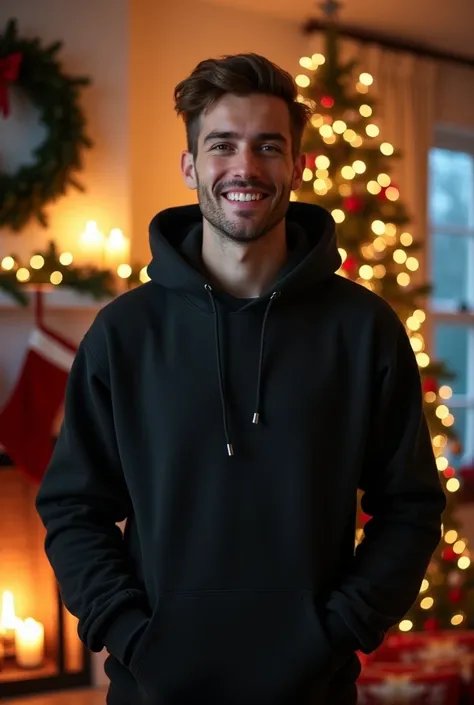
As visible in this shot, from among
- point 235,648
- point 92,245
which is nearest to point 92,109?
point 92,245

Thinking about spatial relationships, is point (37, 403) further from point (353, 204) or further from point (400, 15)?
point (400, 15)

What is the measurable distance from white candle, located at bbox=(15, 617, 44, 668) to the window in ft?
8.17

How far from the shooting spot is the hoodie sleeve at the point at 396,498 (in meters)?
1.33

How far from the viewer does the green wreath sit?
3.18 m

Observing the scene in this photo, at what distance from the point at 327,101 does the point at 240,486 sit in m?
2.57

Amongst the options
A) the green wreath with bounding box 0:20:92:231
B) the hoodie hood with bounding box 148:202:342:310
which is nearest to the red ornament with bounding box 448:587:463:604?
the green wreath with bounding box 0:20:92:231

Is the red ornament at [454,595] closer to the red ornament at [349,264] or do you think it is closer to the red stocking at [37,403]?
the red ornament at [349,264]

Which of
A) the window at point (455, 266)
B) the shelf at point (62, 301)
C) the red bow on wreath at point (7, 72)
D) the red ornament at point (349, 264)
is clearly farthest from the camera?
the window at point (455, 266)

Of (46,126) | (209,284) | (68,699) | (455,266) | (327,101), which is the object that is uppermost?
(327,101)

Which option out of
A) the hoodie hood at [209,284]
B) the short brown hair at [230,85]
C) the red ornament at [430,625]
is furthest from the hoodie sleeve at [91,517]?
the red ornament at [430,625]

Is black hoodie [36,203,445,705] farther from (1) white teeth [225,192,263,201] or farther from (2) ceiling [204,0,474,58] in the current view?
(2) ceiling [204,0,474,58]

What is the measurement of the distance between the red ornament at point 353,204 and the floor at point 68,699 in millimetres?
2065

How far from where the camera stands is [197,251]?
1465 millimetres

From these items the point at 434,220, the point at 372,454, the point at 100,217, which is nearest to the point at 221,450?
the point at 372,454
